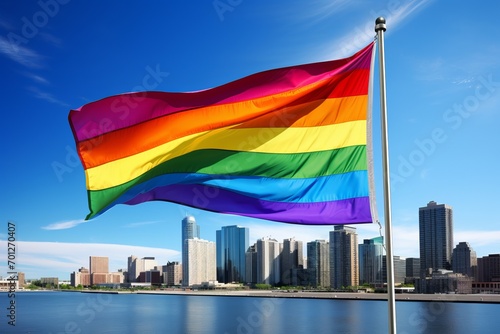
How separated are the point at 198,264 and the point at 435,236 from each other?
65.9 metres

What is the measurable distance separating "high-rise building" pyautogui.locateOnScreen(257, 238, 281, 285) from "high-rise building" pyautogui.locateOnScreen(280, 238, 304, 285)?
1.52 m

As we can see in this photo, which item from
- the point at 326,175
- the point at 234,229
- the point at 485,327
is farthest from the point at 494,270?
the point at 326,175

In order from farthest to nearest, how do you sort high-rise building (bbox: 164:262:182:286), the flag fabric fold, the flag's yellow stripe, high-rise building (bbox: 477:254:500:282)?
high-rise building (bbox: 164:262:182:286)
high-rise building (bbox: 477:254:500:282)
the flag's yellow stripe
the flag fabric fold

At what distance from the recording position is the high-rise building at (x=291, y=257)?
139875 mm

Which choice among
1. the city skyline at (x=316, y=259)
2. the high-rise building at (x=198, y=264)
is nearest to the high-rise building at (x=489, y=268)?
the city skyline at (x=316, y=259)

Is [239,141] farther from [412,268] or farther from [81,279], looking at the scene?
[81,279]

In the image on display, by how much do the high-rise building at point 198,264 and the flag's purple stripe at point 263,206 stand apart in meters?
152

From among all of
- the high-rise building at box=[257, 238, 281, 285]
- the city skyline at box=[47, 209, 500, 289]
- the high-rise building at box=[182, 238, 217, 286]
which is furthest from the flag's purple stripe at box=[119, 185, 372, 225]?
the high-rise building at box=[182, 238, 217, 286]

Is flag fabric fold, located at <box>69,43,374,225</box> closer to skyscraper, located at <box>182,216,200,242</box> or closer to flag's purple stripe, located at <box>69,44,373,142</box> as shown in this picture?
flag's purple stripe, located at <box>69,44,373,142</box>

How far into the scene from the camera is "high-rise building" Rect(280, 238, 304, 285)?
459ft

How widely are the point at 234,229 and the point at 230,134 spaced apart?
14598 centimetres

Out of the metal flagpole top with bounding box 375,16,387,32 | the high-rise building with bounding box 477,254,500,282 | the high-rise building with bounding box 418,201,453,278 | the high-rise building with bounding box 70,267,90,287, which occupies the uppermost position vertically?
the metal flagpole top with bounding box 375,16,387,32

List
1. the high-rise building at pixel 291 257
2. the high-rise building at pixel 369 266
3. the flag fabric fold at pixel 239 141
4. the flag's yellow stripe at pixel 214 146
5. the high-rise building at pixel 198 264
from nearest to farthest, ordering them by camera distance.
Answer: the flag fabric fold at pixel 239 141 < the flag's yellow stripe at pixel 214 146 < the high-rise building at pixel 369 266 < the high-rise building at pixel 291 257 < the high-rise building at pixel 198 264

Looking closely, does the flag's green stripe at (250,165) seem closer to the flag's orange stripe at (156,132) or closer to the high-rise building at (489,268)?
the flag's orange stripe at (156,132)
